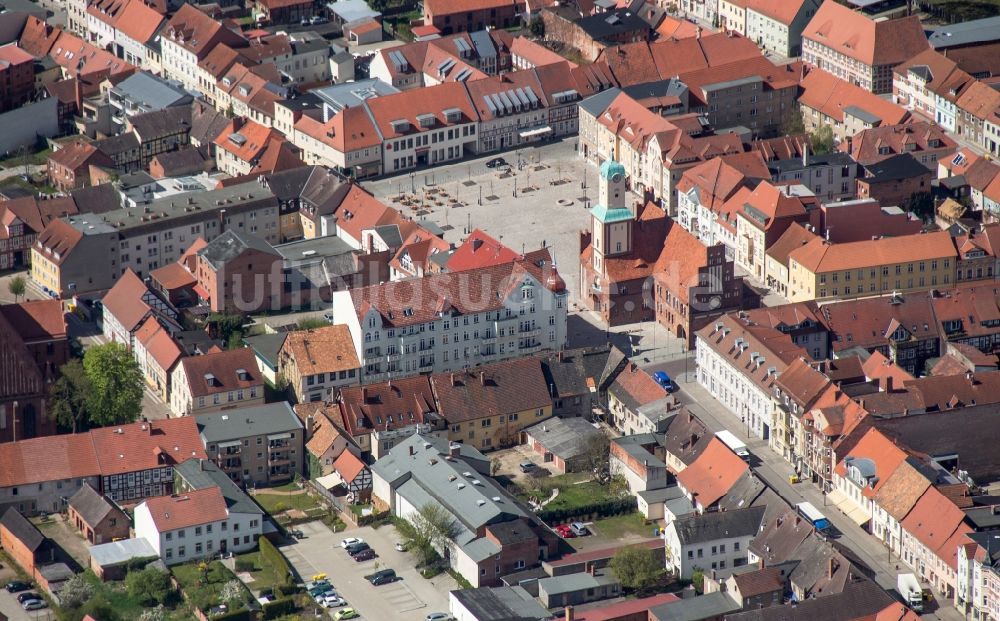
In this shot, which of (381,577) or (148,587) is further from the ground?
(148,587)

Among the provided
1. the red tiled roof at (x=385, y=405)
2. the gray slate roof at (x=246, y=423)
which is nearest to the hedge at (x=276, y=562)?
the gray slate roof at (x=246, y=423)

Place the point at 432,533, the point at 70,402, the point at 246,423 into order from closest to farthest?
the point at 432,533 < the point at 246,423 < the point at 70,402

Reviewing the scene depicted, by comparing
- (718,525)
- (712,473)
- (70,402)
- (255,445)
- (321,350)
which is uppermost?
(321,350)

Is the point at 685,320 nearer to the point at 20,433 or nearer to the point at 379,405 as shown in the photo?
the point at 379,405

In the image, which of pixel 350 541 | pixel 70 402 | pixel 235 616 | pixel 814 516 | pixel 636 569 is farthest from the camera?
pixel 70 402

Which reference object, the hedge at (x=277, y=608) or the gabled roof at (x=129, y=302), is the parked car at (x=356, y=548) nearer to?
the hedge at (x=277, y=608)

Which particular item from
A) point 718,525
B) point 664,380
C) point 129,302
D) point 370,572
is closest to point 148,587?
point 370,572

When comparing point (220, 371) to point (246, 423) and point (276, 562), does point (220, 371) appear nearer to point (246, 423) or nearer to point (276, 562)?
point (246, 423)

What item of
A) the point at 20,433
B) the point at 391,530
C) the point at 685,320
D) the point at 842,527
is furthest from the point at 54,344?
the point at 842,527
